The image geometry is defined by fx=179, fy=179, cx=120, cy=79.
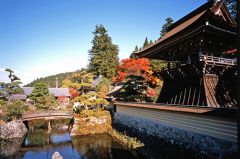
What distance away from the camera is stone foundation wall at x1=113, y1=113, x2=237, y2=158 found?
8.75 m

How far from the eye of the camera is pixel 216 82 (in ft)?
44.5

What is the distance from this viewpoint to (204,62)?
476 inches

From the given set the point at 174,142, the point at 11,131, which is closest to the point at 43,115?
the point at 11,131

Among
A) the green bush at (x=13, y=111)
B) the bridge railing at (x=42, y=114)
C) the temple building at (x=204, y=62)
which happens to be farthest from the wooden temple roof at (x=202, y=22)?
the green bush at (x=13, y=111)

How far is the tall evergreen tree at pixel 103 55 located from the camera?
50438 mm

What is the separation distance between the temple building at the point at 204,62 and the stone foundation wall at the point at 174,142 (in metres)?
2.82

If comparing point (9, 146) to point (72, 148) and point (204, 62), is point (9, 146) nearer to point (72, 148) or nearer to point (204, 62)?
point (72, 148)

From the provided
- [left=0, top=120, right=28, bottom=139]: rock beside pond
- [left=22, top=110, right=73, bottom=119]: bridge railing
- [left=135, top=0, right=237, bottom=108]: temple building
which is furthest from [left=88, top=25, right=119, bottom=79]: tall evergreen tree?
[left=135, top=0, right=237, bottom=108]: temple building

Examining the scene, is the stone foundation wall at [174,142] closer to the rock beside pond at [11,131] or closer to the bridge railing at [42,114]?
the bridge railing at [42,114]

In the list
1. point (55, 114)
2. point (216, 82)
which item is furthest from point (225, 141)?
point (55, 114)

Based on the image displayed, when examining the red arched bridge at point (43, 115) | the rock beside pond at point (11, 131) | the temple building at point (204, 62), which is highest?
the temple building at point (204, 62)

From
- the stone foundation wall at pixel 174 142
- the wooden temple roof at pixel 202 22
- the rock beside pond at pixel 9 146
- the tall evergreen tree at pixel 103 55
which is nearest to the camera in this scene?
the stone foundation wall at pixel 174 142

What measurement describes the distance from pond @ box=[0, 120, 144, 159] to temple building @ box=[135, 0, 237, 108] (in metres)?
6.31

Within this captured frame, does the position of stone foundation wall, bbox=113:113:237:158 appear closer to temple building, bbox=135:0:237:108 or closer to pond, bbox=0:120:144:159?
pond, bbox=0:120:144:159
